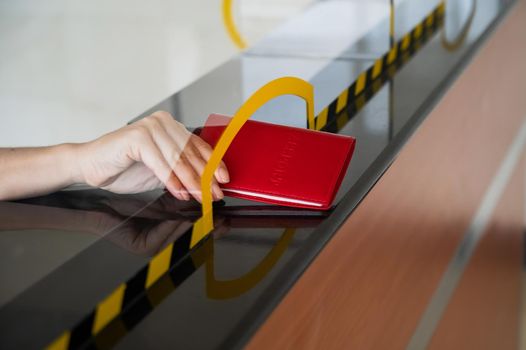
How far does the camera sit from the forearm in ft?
2.54

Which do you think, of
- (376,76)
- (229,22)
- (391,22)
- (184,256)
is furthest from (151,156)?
(391,22)

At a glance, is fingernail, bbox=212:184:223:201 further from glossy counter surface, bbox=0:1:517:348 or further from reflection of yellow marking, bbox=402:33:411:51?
reflection of yellow marking, bbox=402:33:411:51

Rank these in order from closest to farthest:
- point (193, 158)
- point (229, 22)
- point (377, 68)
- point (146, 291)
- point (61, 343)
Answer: point (61, 343) < point (146, 291) < point (193, 158) < point (229, 22) < point (377, 68)

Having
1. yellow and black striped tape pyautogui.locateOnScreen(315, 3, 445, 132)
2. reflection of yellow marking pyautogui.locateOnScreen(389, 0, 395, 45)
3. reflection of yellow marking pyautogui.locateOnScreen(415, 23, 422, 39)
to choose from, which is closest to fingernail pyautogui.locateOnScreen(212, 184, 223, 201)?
yellow and black striped tape pyautogui.locateOnScreen(315, 3, 445, 132)

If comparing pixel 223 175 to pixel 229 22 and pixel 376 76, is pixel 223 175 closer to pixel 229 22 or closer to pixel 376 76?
pixel 229 22

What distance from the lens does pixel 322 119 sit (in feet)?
3.70

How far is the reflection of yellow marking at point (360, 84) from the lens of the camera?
1.26 m

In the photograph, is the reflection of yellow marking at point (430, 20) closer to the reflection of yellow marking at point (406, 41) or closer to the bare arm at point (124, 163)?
the reflection of yellow marking at point (406, 41)

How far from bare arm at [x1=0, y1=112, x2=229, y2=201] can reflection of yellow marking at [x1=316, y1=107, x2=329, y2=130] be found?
0.86 feet

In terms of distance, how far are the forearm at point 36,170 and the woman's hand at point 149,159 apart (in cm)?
1

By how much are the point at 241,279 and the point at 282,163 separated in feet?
0.60

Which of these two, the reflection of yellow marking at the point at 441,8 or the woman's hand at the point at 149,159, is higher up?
the reflection of yellow marking at the point at 441,8

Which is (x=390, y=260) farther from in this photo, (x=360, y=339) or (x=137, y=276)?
(x=137, y=276)

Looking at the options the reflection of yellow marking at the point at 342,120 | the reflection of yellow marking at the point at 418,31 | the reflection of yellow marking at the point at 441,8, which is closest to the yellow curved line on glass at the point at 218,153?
the reflection of yellow marking at the point at 342,120
